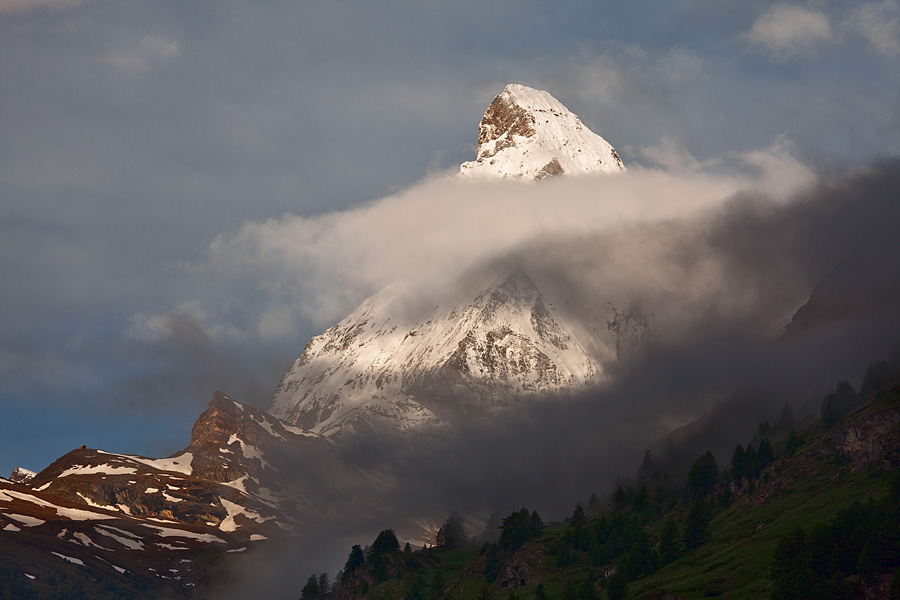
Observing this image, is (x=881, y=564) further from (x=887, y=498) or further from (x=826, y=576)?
(x=887, y=498)

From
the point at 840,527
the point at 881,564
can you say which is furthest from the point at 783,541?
the point at 881,564

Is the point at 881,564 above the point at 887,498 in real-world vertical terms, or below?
below

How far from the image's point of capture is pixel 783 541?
19725 centimetres

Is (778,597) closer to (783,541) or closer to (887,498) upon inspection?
(783,541)

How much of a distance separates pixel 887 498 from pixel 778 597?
34.4 m

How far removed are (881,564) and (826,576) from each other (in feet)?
31.7

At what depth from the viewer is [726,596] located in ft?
A: 646

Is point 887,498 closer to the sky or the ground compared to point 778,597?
closer to the sky

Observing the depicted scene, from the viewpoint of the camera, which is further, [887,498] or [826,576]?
[887,498]

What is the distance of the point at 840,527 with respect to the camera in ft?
629

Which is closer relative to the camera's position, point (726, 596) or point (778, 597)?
point (778, 597)

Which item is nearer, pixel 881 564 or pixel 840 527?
pixel 881 564

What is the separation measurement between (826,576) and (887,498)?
25.7 metres

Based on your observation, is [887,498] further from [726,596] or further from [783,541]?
[726,596]
